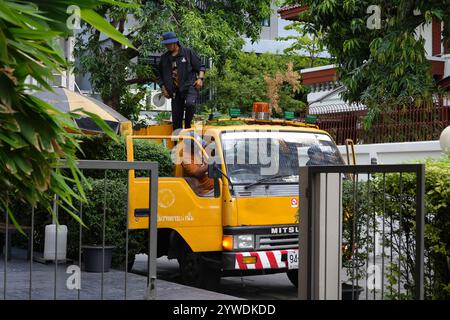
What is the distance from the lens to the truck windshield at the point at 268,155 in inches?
382

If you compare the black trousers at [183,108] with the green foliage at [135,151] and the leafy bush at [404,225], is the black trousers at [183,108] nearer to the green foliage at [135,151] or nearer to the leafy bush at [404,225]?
the green foliage at [135,151]

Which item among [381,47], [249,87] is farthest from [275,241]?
[249,87]

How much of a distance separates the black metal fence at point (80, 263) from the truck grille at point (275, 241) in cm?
158

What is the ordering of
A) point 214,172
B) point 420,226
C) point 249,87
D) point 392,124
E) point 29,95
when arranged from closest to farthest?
point 29,95 < point 420,226 < point 214,172 < point 392,124 < point 249,87

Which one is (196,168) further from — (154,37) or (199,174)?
(154,37)

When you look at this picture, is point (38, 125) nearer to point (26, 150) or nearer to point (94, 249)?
point (26, 150)

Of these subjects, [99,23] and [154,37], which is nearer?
[99,23]

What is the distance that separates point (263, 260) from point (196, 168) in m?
1.39

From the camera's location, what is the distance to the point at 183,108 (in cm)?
1123

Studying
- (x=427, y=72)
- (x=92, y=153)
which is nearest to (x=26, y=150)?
(x=92, y=153)

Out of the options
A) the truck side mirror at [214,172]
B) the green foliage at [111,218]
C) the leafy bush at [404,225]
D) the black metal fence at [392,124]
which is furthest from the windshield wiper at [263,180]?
the black metal fence at [392,124]

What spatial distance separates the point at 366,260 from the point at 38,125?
3.38 meters

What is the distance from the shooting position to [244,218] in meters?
9.41

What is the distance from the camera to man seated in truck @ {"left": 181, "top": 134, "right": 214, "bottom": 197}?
31.4ft
